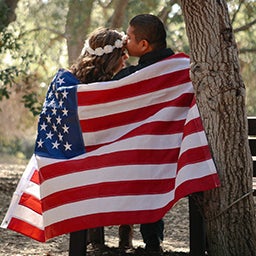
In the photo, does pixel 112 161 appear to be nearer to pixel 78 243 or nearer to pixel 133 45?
pixel 78 243

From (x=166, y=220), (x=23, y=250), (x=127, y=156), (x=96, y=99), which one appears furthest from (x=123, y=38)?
(x=166, y=220)

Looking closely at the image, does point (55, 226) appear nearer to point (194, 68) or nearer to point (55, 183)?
point (55, 183)

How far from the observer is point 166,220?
320 inches

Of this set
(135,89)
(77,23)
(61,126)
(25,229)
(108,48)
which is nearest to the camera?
(135,89)

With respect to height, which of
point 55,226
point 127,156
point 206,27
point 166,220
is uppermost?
point 206,27

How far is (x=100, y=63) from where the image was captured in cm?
525

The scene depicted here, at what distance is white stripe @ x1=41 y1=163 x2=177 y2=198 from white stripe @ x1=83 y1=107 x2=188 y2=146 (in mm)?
213

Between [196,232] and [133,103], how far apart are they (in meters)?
0.88

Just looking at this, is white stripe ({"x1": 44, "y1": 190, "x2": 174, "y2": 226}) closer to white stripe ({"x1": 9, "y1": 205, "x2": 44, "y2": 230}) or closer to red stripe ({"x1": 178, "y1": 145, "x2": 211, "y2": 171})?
red stripe ({"x1": 178, "y1": 145, "x2": 211, "y2": 171})

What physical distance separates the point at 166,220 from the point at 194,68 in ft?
12.0

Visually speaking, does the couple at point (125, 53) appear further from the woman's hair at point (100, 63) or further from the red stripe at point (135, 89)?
the red stripe at point (135, 89)

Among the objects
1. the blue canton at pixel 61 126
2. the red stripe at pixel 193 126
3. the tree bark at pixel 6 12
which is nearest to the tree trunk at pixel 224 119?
the red stripe at pixel 193 126

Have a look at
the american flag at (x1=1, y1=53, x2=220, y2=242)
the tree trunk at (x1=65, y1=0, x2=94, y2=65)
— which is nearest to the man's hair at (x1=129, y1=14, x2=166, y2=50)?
the american flag at (x1=1, y1=53, x2=220, y2=242)

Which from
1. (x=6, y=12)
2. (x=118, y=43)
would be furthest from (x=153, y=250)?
(x=6, y=12)
